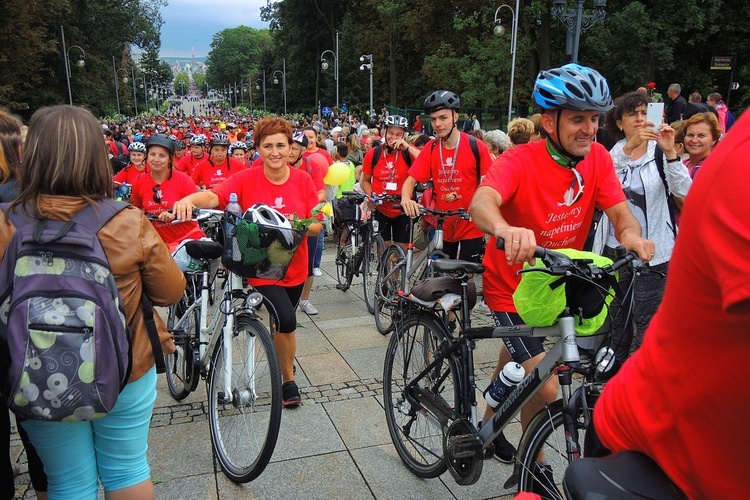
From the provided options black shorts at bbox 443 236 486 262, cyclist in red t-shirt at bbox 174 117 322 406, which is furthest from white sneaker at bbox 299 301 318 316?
cyclist in red t-shirt at bbox 174 117 322 406

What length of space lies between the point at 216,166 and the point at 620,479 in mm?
8833

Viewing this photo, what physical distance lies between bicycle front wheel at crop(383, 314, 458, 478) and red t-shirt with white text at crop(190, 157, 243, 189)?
608 centimetres

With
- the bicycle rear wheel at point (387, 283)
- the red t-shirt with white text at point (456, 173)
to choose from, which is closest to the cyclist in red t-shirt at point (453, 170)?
the red t-shirt with white text at point (456, 173)

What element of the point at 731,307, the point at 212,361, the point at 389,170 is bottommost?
the point at 212,361

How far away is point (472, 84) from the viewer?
33344 millimetres

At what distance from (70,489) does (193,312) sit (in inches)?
81.7

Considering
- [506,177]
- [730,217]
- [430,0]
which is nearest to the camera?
[730,217]

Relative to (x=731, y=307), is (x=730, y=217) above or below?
above

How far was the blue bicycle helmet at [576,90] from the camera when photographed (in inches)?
104

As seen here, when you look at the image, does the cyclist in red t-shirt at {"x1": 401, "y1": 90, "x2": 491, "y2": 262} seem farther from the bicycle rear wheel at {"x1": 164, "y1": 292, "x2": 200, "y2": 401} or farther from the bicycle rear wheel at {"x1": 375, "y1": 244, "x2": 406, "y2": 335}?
the bicycle rear wheel at {"x1": 164, "y1": 292, "x2": 200, "y2": 401}

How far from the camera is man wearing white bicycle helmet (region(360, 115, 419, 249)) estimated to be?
661cm

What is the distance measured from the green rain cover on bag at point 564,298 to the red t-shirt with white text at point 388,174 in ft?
13.6

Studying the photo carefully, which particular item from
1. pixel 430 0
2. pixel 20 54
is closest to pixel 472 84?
pixel 430 0

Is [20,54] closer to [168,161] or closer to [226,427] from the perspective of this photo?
[168,161]
